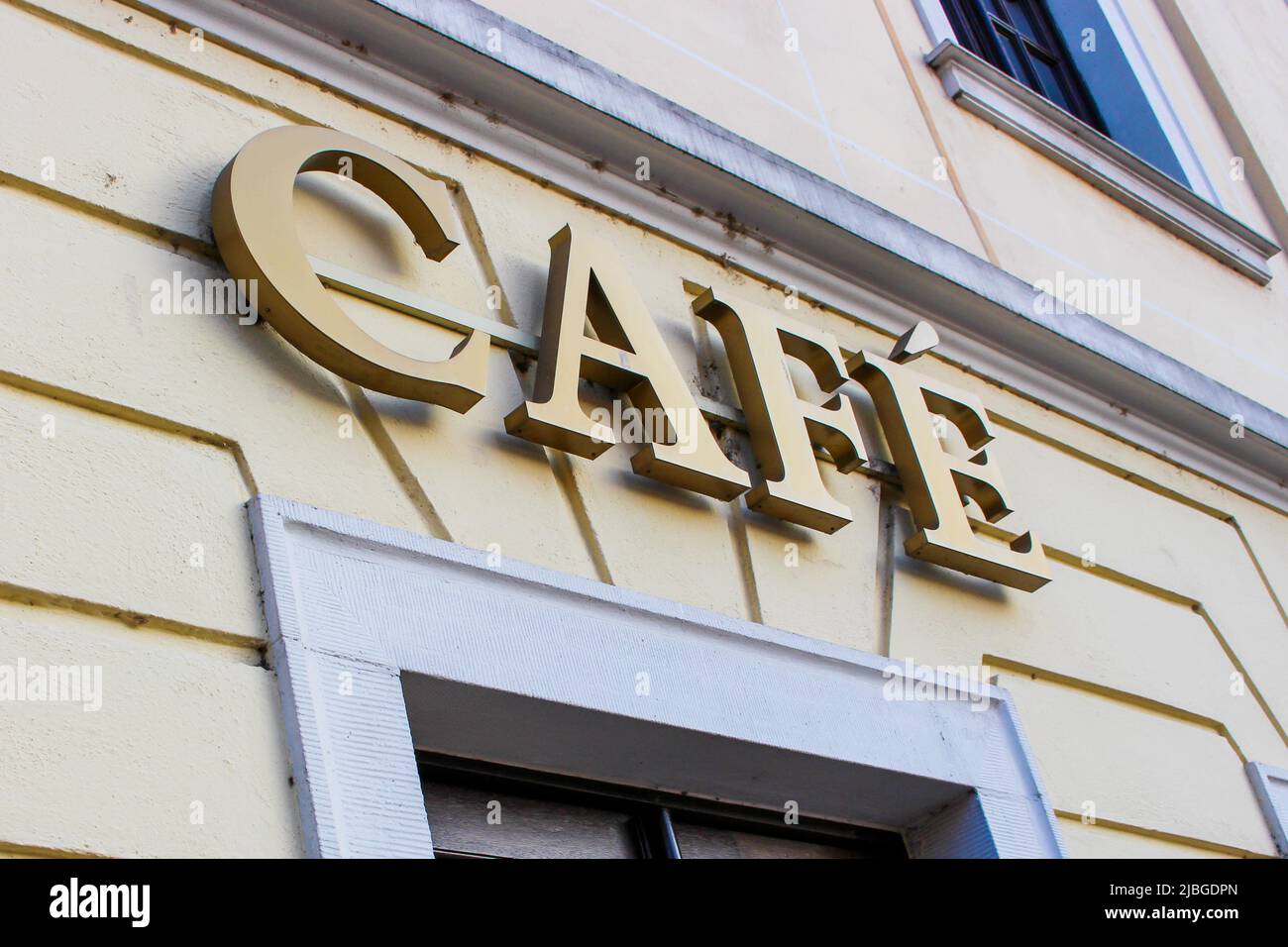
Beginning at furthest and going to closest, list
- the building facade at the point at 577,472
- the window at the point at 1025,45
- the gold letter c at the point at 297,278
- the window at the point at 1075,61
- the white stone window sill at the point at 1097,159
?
the window at the point at 1075,61 → the window at the point at 1025,45 → the white stone window sill at the point at 1097,159 → the gold letter c at the point at 297,278 → the building facade at the point at 577,472

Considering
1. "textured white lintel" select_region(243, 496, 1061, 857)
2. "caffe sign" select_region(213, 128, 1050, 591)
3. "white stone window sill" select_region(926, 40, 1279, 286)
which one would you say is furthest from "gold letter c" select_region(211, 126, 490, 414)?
"white stone window sill" select_region(926, 40, 1279, 286)

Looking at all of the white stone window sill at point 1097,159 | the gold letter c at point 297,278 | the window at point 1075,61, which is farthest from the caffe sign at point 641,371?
the window at point 1075,61

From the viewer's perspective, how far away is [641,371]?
9.86 feet

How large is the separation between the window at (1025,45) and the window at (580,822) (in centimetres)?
390

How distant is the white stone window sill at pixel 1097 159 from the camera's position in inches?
195

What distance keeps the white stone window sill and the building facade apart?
329 mm

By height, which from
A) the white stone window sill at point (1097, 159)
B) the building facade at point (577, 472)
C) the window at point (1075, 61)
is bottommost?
the building facade at point (577, 472)

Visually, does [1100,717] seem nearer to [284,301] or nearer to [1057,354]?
[1057,354]

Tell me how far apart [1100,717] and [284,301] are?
2237mm

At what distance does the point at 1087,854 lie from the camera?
10.6 feet

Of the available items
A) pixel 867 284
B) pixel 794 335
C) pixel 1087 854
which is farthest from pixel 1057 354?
pixel 1087 854

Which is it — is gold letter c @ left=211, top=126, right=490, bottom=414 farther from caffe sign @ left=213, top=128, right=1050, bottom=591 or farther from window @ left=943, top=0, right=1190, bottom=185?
window @ left=943, top=0, right=1190, bottom=185

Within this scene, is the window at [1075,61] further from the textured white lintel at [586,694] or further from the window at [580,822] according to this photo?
the window at [580,822]

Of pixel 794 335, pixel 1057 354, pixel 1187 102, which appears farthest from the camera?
pixel 1187 102
